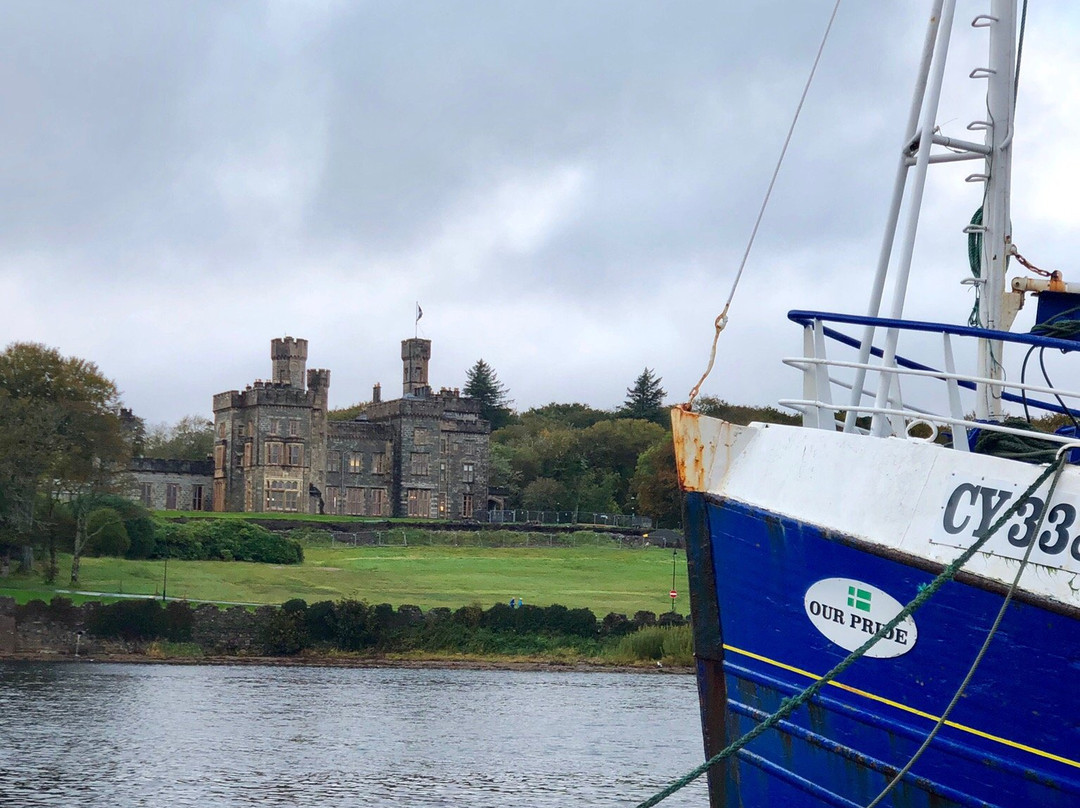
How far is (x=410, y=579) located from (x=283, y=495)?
137 feet

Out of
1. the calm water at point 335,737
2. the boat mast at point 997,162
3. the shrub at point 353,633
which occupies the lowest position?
the calm water at point 335,737

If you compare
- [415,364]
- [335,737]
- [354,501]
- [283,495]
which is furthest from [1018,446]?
[415,364]

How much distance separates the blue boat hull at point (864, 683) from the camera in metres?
9.91

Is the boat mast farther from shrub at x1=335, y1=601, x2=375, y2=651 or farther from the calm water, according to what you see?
shrub at x1=335, y1=601, x2=375, y2=651

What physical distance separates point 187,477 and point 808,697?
10600 centimetres

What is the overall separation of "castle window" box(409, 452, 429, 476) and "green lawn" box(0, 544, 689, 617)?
29949 millimetres

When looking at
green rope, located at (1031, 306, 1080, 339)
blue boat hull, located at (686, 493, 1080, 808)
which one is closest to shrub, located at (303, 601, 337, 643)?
blue boat hull, located at (686, 493, 1080, 808)

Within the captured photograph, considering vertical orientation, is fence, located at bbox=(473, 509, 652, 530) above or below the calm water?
above

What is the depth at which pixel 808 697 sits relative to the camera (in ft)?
35.4

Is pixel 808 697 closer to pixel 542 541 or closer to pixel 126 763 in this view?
pixel 126 763

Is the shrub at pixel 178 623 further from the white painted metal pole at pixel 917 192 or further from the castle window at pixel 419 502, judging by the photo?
the castle window at pixel 419 502

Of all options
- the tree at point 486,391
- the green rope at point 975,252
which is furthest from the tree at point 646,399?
the green rope at point 975,252

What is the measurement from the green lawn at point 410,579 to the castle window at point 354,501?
29304mm

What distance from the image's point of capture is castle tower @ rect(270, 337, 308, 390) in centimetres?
11481
